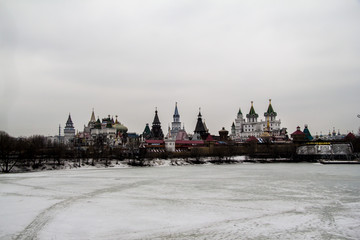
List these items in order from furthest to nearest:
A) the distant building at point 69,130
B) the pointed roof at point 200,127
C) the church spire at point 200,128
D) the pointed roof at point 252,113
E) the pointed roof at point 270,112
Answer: the distant building at point 69,130
the pointed roof at point 252,113
the pointed roof at point 270,112
the pointed roof at point 200,127
the church spire at point 200,128

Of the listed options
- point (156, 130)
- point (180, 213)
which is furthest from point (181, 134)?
point (180, 213)

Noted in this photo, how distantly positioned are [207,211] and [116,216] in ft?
15.0

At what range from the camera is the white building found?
150 metres

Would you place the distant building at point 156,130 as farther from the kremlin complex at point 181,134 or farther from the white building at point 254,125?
the white building at point 254,125

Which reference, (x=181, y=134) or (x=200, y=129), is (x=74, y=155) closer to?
(x=181, y=134)

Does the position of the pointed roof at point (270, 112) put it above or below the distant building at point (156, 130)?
above

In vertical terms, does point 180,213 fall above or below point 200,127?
below

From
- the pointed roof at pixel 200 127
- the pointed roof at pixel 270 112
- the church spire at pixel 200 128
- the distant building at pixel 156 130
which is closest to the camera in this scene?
the distant building at pixel 156 130

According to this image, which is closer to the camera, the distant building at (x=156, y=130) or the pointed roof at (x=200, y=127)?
the distant building at (x=156, y=130)

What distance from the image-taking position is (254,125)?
155 metres

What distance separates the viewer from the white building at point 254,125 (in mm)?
149625

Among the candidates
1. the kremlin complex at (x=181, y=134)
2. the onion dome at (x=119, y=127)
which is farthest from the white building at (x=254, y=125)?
the onion dome at (x=119, y=127)

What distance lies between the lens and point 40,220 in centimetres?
1645

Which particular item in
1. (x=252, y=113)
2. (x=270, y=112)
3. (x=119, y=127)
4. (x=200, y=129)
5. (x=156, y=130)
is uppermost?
(x=252, y=113)
